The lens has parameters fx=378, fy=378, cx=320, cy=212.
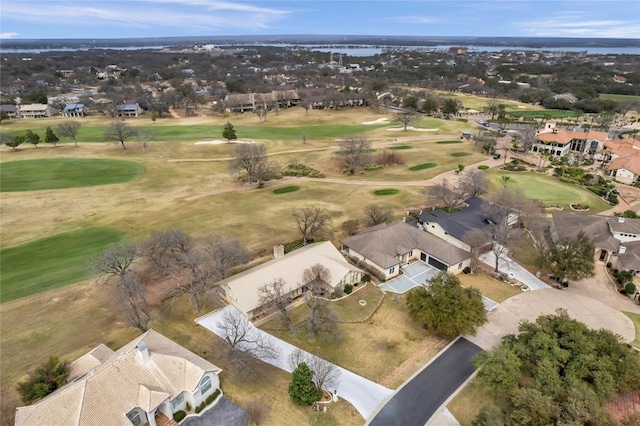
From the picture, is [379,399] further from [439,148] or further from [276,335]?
[439,148]

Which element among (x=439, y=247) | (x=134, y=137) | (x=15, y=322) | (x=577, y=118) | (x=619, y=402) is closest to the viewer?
(x=619, y=402)

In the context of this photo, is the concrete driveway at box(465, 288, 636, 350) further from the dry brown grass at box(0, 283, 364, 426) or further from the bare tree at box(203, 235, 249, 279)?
the bare tree at box(203, 235, 249, 279)

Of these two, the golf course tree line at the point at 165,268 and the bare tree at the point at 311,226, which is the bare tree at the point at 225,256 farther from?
the bare tree at the point at 311,226

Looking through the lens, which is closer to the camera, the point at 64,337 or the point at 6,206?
the point at 64,337

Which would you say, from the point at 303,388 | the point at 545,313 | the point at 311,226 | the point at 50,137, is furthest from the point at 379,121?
the point at 303,388

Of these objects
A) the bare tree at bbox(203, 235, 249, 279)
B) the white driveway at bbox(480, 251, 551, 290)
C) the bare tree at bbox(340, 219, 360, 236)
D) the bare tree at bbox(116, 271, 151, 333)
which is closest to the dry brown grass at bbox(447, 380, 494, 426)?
the white driveway at bbox(480, 251, 551, 290)

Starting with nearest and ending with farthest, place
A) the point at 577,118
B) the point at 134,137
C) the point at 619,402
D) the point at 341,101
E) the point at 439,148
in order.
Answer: the point at 619,402, the point at 439,148, the point at 134,137, the point at 577,118, the point at 341,101

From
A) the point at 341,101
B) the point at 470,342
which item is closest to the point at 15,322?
the point at 470,342
